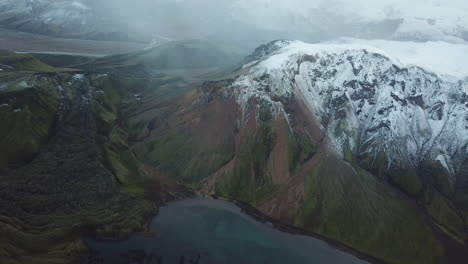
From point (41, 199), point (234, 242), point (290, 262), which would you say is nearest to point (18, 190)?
point (41, 199)

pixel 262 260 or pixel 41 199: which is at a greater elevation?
pixel 41 199

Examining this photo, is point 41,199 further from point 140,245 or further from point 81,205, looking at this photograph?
point 140,245

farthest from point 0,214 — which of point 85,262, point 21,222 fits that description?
point 85,262

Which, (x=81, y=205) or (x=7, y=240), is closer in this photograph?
(x=7, y=240)

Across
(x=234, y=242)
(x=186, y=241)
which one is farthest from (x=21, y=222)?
(x=234, y=242)

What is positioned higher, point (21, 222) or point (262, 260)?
point (21, 222)

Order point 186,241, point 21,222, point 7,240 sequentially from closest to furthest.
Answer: point 7,240 → point 21,222 → point 186,241

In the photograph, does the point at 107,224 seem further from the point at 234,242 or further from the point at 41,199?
the point at 234,242

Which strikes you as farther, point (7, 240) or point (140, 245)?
point (140, 245)

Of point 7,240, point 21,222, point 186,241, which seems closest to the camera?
point 7,240
